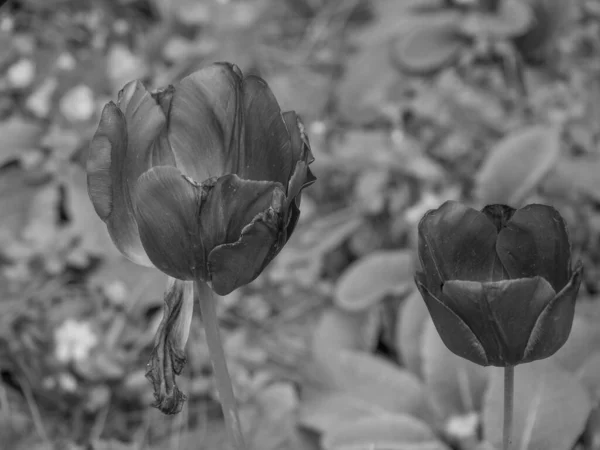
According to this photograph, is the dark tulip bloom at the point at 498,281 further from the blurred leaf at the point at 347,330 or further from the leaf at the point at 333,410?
the blurred leaf at the point at 347,330

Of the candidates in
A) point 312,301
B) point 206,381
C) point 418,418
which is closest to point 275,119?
point 418,418

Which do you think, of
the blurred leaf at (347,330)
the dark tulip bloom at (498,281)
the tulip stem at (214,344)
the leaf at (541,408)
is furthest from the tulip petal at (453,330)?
the blurred leaf at (347,330)

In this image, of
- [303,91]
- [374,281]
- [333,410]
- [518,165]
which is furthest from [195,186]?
[303,91]

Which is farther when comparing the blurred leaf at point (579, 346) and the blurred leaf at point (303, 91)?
the blurred leaf at point (303, 91)

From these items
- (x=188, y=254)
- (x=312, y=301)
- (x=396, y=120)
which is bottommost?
(x=312, y=301)

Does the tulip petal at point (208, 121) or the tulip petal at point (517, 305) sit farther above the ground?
the tulip petal at point (208, 121)

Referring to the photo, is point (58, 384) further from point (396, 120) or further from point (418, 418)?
point (396, 120)
